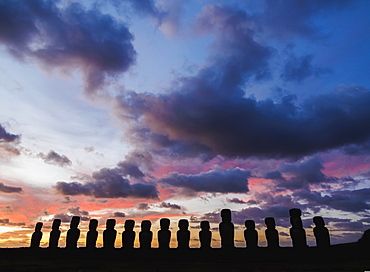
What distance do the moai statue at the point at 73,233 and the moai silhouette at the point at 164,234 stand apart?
7.31m

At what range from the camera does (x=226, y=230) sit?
22188 mm

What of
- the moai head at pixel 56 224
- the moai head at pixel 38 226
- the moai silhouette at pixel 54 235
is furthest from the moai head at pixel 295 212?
the moai head at pixel 38 226

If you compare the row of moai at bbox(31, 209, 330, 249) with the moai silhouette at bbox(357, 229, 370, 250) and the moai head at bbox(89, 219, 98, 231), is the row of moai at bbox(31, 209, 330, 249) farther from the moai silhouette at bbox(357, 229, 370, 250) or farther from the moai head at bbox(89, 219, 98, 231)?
the moai silhouette at bbox(357, 229, 370, 250)

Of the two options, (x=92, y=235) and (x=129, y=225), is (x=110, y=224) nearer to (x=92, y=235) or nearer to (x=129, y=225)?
(x=129, y=225)

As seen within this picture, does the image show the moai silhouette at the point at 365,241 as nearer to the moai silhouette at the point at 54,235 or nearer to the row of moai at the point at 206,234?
the row of moai at the point at 206,234

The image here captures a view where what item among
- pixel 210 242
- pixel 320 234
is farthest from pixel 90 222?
pixel 320 234

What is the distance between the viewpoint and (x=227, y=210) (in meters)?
22.8

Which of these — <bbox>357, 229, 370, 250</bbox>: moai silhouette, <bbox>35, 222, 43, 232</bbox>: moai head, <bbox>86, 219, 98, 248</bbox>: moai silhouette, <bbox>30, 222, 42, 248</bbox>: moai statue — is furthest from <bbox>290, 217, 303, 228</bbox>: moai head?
<bbox>35, 222, 43, 232</bbox>: moai head

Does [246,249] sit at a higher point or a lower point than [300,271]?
higher

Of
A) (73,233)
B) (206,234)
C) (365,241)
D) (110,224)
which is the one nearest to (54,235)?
(73,233)

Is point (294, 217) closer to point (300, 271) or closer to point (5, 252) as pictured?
point (300, 271)

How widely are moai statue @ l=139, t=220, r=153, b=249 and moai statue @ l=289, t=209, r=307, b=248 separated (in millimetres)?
9993

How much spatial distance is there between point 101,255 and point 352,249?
16308 mm

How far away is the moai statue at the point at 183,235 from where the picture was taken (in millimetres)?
22281
